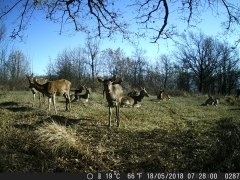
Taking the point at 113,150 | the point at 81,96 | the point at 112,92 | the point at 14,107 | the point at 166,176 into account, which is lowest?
the point at 166,176

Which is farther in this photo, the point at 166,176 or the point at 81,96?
the point at 81,96

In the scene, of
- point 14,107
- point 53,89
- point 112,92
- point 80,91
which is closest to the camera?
point 112,92

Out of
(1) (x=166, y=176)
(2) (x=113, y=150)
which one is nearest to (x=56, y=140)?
(2) (x=113, y=150)

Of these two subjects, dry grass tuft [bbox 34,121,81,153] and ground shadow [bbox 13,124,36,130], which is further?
ground shadow [bbox 13,124,36,130]

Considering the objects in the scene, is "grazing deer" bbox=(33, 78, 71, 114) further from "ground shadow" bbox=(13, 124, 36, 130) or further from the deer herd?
"ground shadow" bbox=(13, 124, 36, 130)

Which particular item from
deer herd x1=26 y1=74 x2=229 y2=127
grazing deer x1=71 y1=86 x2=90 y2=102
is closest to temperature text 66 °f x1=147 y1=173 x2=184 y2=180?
deer herd x1=26 y1=74 x2=229 y2=127

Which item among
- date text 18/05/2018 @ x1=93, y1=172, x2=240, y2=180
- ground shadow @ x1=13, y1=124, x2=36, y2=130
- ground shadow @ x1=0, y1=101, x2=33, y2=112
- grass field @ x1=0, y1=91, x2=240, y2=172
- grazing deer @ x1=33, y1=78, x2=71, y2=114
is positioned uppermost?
grazing deer @ x1=33, y1=78, x2=71, y2=114

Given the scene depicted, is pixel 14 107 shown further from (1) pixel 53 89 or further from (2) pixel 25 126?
(2) pixel 25 126

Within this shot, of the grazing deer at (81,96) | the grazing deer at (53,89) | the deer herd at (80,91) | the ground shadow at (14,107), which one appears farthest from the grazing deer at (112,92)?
the grazing deer at (81,96)

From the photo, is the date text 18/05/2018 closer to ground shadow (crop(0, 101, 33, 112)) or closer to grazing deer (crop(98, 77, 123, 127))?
grazing deer (crop(98, 77, 123, 127))

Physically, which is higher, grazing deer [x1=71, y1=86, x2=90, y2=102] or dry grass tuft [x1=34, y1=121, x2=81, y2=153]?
grazing deer [x1=71, y1=86, x2=90, y2=102]

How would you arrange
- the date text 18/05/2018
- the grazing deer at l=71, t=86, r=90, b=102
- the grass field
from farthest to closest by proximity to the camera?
the grazing deer at l=71, t=86, r=90, b=102 < the grass field < the date text 18/05/2018

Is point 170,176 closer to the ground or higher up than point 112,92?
closer to the ground

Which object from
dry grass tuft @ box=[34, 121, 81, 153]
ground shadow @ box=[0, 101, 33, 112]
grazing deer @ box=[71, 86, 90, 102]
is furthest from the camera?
grazing deer @ box=[71, 86, 90, 102]
